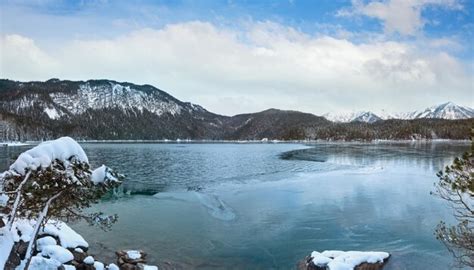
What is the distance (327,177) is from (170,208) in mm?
28617

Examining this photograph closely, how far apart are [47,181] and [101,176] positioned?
2.46 m

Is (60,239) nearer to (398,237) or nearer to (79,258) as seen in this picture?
(79,258)

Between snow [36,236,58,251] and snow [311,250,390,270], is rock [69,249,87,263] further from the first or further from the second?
snow [311,250,390,270]

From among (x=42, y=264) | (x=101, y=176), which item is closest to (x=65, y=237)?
(x=42, y=264)

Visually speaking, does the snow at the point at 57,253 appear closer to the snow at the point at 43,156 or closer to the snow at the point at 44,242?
the snow at the point at 44,242

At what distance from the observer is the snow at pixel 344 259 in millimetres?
18453

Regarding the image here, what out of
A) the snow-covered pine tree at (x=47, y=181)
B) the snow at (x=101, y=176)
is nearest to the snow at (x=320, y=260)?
the snow at (x=101, y=176)

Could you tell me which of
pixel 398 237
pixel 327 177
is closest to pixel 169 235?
pixel 398 237

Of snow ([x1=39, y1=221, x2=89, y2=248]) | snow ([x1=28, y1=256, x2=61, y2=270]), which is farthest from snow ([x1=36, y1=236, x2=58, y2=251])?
snow ([x1=28, y1=256, x2=61, y2=270])

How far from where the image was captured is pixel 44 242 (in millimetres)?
18984

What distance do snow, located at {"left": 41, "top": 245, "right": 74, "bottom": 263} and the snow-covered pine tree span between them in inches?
160

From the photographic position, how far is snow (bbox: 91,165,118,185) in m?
15.0

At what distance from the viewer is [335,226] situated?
28812mm

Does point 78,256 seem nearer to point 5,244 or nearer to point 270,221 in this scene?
point 5,244
